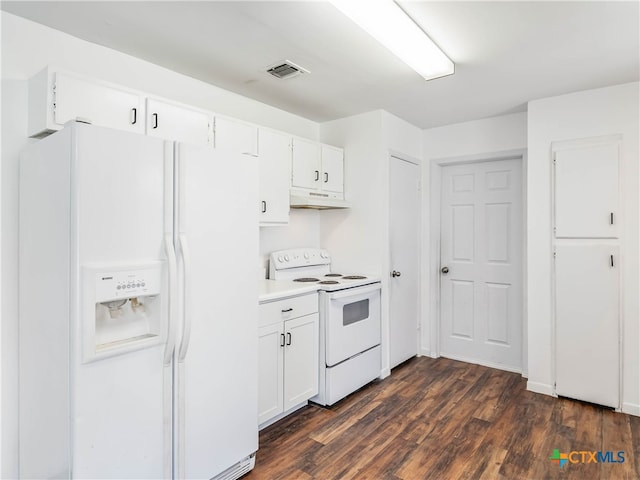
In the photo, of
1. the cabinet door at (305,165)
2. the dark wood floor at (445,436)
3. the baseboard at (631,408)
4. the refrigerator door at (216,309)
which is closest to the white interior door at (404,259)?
the dark wood floor at (445,436)

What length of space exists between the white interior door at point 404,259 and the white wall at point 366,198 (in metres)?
0.14

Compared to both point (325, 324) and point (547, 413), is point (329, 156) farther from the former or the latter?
point (547, 413)

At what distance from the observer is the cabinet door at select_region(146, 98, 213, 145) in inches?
86.8

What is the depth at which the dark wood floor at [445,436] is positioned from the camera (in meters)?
2.09

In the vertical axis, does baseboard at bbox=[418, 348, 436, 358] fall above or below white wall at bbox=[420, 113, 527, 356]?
below

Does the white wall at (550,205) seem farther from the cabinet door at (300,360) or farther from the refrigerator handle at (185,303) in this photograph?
the refrigerator handle at (185,303)

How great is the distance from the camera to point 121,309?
5.29 feet

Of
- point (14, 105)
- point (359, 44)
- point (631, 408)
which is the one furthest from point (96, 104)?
point (631, 408)

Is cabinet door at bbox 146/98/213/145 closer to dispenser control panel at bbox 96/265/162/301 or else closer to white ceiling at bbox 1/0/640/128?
white ceiling at bbox 1/0/640/128

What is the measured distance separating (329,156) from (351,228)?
72 centimetres

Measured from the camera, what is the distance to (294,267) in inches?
131

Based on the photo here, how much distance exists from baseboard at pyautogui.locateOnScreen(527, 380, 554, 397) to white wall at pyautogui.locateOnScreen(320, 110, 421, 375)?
1210 mm

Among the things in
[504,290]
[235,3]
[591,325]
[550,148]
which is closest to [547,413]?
[591,325]

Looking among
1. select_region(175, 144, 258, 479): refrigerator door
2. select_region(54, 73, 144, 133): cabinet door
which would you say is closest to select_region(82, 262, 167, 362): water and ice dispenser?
select_region(175, 144, 258, 479): refrigerator door
